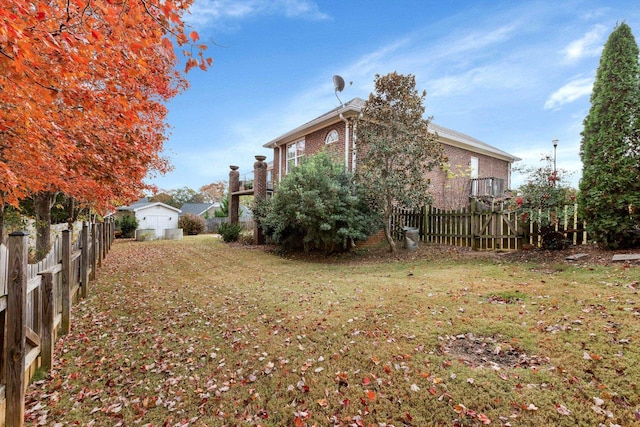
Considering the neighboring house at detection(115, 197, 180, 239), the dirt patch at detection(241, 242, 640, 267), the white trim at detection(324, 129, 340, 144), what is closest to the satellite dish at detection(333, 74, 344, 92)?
the white trim at detection(324, 129, 340, 144)

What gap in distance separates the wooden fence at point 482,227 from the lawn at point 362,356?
105 inches

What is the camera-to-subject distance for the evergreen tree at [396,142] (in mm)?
10453

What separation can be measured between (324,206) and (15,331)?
844cm

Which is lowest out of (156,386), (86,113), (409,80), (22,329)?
(156,386)

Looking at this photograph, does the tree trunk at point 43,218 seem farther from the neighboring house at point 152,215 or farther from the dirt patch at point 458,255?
the neighboring house at point 152,215

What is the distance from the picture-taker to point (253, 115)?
1905 centimetres

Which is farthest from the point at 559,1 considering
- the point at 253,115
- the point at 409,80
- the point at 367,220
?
the point at 253,115

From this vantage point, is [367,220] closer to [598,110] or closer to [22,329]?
[598,110]

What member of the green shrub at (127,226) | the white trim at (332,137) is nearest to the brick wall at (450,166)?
the white trim at (332,137)

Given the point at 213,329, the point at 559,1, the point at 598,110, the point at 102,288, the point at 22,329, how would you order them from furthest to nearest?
the point at 559,1
the point at 598,110
the point at 102,288
the point at 213,329
the point at 22,329

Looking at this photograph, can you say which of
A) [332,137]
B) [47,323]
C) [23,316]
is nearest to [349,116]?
[332,137]

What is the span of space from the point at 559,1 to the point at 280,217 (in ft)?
35.1

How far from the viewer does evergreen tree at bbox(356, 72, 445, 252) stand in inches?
412

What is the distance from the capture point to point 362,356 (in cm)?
342
